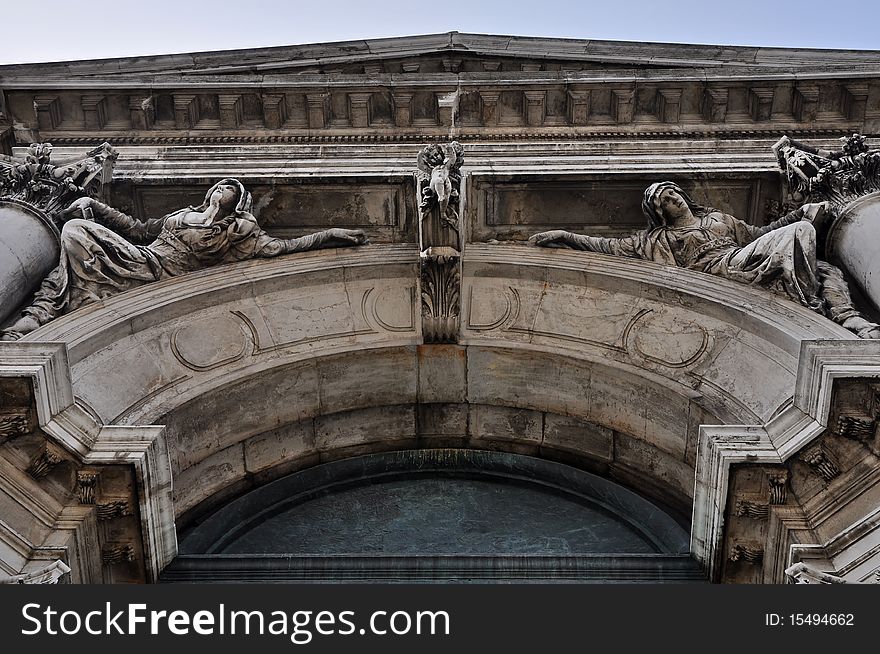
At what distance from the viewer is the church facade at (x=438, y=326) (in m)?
7.48

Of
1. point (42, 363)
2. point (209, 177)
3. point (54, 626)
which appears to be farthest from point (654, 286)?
point (54, 626)

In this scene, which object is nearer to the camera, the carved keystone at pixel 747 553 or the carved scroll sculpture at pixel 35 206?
the carved keystone at pixel 747 553

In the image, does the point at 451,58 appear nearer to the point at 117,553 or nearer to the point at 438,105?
the point at 438,105

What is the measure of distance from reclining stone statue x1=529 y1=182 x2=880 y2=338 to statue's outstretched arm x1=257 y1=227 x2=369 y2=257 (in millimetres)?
2110

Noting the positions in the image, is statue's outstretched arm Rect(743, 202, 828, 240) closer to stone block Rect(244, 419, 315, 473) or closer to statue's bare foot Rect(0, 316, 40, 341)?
stone block Rect(244, 419, 315, 473)

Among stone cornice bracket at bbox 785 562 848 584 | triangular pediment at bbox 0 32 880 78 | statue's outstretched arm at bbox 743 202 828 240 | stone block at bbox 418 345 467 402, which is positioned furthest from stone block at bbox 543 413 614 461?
triangular pediment at bbox 0 32 880 78

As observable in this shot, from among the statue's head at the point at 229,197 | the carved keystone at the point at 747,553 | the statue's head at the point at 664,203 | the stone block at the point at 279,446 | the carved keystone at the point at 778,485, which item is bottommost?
the carved keystone at the point at 747,553

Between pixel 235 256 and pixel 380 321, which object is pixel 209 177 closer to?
pixel 235 256

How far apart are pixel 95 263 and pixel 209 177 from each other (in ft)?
7.16

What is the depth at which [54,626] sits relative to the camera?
5172 millimetres

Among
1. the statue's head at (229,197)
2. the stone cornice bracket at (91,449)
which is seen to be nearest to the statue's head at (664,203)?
the statue's head at (229,197)

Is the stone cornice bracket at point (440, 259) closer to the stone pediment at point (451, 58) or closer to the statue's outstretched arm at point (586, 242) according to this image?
the statue's outstretched arm at point (586, 242)

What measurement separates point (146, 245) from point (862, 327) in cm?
756

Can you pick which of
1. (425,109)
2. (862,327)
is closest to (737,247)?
(862,327)
